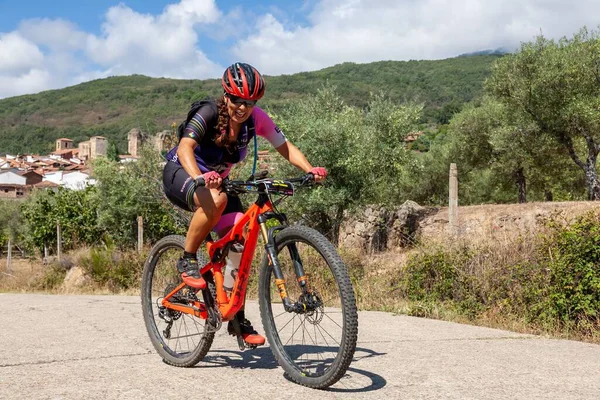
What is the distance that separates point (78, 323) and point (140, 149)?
127 feet

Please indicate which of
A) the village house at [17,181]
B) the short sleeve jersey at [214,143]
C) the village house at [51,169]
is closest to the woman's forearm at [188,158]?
the short sleeve jersey at [214,143]

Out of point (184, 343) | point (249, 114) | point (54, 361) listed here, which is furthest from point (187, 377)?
point (249, 114)

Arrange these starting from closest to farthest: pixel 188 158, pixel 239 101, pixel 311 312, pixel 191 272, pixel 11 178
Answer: pixel 311 312
pixel 188 158
pixel 239 101
pixel 191 272
pixel 11 178

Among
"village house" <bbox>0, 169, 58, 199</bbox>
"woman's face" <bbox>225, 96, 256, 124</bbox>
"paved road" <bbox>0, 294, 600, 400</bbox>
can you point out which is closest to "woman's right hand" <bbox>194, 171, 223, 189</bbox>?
"woman's face" <bbox>225, 96, 256, 124</bbox>

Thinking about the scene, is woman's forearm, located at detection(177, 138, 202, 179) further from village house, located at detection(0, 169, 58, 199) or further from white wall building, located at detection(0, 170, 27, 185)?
white wall building, located at detection(0, 170, 27, 185)

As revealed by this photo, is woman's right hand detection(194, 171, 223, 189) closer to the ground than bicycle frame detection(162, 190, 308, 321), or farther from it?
farther from it

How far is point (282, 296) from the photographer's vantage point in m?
3.47

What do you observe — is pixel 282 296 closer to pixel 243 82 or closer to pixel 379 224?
pixel 243 82

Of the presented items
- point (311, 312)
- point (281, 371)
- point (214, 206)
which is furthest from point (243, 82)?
point (281, 371)

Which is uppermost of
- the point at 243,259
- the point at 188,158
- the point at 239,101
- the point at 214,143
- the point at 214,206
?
the point at 239,101

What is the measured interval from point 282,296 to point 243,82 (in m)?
1.35

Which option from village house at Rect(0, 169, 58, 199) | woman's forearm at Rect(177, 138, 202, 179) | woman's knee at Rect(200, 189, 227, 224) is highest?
village house at Rect(0, 169, 58, 199)

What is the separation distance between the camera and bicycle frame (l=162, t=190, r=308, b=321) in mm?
3547

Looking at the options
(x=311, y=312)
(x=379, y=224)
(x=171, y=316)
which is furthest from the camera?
(x=379, y=224)
